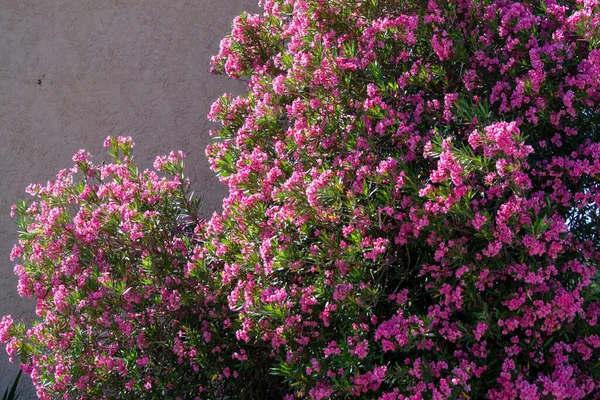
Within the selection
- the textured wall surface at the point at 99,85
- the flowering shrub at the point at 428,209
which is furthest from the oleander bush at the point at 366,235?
the textured wall surface at the point at 99,85

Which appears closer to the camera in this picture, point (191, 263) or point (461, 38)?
point (461, 38)

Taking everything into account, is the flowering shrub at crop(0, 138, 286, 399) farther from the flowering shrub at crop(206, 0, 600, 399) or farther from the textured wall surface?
the textured wall surface

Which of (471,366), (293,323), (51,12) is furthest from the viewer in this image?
(51,12)

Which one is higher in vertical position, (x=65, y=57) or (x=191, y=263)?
(x=65, y=57)

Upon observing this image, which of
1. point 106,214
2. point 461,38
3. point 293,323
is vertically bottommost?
point 293,323

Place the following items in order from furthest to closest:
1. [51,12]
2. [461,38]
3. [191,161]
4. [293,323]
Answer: [51,12], [191,161], [461,38], [293,323]

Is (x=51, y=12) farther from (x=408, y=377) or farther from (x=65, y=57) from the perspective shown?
(x=408, y=377)

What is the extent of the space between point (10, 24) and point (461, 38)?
441cm

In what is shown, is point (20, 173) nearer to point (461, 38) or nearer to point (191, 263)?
point (191, 263)

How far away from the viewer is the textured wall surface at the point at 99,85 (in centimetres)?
610

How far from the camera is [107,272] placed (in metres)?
4.23

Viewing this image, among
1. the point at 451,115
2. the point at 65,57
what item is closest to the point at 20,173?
the point at 65,57

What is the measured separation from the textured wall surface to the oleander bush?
141cm

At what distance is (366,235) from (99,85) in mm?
3549
